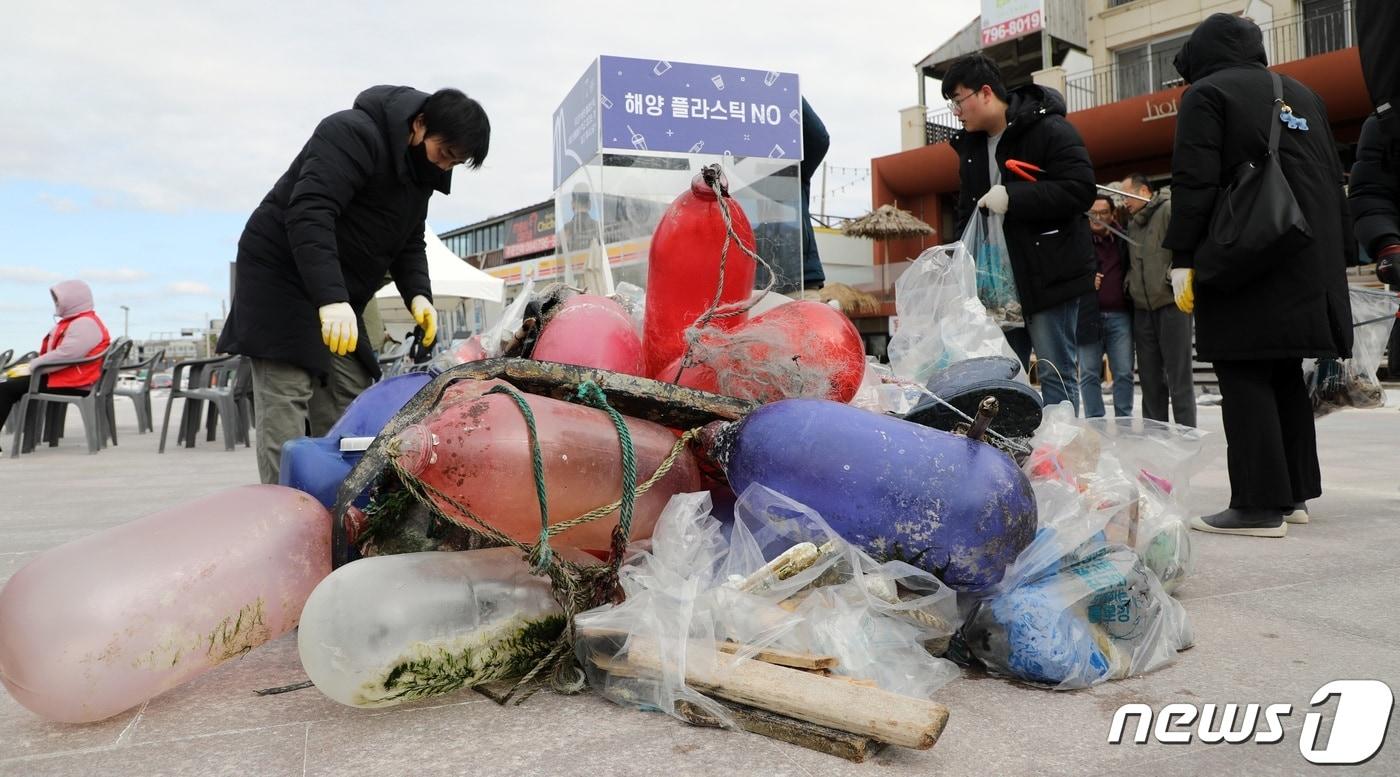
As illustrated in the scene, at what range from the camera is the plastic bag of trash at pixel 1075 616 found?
1.66 meters

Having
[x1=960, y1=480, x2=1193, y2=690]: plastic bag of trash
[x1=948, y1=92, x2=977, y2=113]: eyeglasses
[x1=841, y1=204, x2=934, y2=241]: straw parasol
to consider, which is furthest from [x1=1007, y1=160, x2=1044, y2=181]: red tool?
[x1=841, y1=204, x2=934, y2=241]: straw parasol

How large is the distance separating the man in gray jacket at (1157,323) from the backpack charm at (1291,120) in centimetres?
169

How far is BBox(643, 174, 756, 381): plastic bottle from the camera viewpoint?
7.84ft

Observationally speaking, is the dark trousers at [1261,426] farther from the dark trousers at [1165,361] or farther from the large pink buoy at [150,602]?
the large pink buoy at [150,602]

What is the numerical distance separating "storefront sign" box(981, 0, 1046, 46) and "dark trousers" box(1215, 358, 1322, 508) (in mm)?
18374

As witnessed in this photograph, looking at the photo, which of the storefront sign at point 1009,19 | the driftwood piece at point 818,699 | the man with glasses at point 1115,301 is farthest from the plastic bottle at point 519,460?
the storefront sign at point 1009,19

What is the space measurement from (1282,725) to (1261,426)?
1.82m

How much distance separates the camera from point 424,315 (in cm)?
329

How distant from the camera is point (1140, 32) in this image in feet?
60.3

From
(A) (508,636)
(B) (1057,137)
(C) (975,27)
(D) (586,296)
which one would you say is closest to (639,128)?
(B) (1057,137)

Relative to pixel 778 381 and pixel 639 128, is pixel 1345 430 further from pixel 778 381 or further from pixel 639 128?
pixel 778 381

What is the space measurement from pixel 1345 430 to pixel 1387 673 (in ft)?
20.9

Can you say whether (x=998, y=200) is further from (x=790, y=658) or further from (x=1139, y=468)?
(x=790, y=658)

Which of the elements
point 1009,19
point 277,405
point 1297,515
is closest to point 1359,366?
point 1297,515
